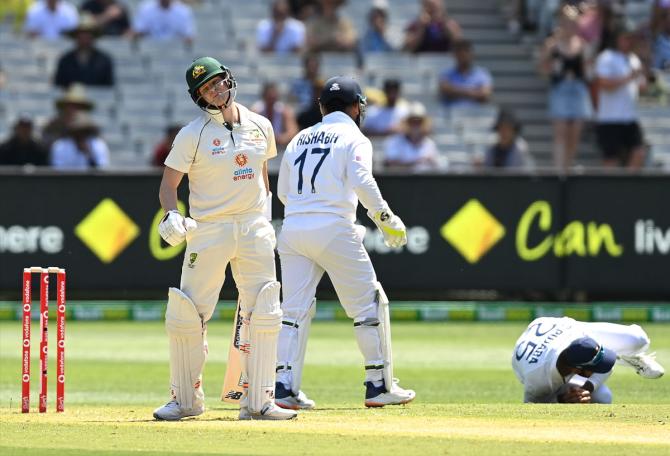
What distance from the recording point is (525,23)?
2273 centimetres

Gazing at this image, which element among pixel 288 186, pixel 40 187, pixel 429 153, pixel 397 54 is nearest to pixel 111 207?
pixel 40 187

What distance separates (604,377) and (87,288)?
324 inches

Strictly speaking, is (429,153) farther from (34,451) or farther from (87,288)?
(34,451)

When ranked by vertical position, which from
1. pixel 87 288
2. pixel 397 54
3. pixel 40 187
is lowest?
pixel 87 288

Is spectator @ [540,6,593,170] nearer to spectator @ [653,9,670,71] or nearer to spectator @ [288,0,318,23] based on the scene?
spectator @ [653,9,670,71]

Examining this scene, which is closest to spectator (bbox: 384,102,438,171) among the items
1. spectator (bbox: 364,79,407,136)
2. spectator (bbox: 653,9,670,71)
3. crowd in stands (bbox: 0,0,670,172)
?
crowd in stands (bbox: 0,0,670,172)

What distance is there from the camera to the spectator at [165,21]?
798 inches

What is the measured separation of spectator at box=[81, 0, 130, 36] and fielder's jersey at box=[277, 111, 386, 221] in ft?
37.9

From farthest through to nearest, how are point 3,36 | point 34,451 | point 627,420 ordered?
point 3,36, point 627,420, point 34,451

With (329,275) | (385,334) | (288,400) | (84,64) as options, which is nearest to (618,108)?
(84,64)

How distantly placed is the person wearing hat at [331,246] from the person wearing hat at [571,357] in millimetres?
793

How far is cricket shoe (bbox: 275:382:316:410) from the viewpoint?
365 inches

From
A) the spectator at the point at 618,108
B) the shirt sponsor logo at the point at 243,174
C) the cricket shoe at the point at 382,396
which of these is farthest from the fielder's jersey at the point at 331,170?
the spectator at the point at 618,108

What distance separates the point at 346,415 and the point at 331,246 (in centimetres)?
106
